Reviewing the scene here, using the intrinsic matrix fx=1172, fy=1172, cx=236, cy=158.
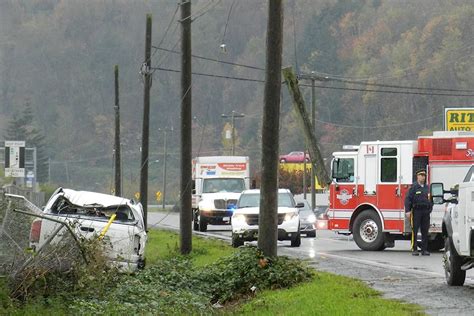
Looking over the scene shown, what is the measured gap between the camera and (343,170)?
104 feet

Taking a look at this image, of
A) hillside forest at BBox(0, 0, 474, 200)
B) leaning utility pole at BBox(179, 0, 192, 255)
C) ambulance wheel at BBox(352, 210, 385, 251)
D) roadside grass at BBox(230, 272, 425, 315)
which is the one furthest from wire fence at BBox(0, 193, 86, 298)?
hillside forest at BBox(0, 0, 474, 200)

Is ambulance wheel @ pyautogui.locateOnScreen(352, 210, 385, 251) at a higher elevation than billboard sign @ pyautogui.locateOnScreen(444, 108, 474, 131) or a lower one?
lower

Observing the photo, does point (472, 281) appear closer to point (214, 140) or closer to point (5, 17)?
point (214, 140)

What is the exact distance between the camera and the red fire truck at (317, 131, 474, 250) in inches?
1163

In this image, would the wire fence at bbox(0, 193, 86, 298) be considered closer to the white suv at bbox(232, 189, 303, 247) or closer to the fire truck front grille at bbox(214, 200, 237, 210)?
the white suv at bbox(232, 189, 303, 247)

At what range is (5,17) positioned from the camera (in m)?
155

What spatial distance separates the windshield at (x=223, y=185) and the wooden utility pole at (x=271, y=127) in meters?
25.8

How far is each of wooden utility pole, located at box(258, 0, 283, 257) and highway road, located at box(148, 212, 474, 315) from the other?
72.0 inches

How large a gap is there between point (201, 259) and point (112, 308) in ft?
37.4

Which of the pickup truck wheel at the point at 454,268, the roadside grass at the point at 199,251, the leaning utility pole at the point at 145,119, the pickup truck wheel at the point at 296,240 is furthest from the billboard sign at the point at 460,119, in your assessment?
the pickup truck wheel at the point at 454,268

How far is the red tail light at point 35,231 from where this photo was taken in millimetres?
20055

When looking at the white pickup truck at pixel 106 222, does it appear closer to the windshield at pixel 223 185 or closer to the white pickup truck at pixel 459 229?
the white pickup truck at pixel 459 229

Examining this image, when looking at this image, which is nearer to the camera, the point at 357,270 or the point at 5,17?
the point at 357,270

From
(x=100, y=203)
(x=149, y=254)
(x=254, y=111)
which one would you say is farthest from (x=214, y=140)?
(x=100, y=203)
